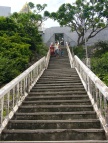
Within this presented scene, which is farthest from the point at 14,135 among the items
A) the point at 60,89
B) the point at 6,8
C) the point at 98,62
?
the point at 6,8

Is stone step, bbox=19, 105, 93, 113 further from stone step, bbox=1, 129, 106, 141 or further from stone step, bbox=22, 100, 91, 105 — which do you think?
stone step, bbox=1, 129, 106, 141

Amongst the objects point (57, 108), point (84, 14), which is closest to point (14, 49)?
point (57, 108)

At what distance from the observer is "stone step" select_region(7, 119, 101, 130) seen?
521 cm

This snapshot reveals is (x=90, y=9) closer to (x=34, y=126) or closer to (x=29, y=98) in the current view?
(x=29, y=98)

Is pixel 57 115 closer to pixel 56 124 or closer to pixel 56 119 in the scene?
pixel 56 119

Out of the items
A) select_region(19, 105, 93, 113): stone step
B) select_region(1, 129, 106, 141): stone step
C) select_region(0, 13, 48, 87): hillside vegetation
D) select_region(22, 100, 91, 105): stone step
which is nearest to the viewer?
select_region(1, 129, 106, 141): stone step

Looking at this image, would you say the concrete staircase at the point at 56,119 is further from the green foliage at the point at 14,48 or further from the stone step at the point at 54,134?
the green foliage at the point at 14,48

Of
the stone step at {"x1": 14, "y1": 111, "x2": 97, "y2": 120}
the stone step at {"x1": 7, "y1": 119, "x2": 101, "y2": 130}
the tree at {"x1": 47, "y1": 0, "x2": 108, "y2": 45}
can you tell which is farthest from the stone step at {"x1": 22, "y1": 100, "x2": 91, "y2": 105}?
the tree at {"x1": 47, "y1": 0, "x2": 108, "y2": 45}

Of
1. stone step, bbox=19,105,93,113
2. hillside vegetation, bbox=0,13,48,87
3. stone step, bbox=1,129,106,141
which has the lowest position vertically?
stone step, bbox=1,129,106,141

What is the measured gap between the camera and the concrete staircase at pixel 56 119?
4758 millimetres

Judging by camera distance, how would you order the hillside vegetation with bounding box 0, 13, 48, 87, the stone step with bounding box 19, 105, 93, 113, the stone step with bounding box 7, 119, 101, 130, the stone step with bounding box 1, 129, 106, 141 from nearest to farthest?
the stone step with bounding box 1, 129, 106, 141 < the stone step with bounding box 7, 119, 101, 130 < the stone step with bounding box 19, 105, 93, 113 < the hillside vegetation with bounding box 0, 13, 48, 87

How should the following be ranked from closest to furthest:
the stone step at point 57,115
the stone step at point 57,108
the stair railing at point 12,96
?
1. the stair railing at point 12,96
2. the stone step at point 57,115
3. the stone step at point 57,108

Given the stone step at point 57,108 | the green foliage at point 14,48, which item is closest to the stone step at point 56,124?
the stone step at point 57,108

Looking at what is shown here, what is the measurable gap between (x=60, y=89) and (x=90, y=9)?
739 inches
